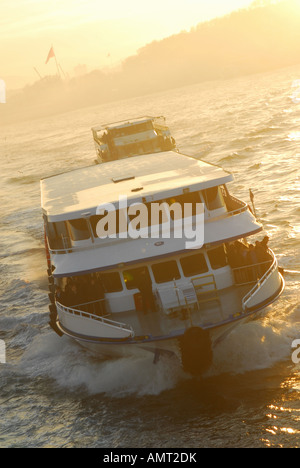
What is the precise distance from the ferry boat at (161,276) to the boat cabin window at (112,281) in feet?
0.09

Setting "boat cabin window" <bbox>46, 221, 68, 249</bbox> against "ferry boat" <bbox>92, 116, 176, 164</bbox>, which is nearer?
"boat cabin window" <bbox>46, 221, 68, 249</bbox>

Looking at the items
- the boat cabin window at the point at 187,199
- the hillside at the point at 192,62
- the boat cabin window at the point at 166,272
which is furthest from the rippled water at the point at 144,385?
the hillside at the point at 192,62

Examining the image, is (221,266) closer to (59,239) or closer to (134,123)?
(59,239)

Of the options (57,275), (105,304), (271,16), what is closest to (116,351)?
(105,304)

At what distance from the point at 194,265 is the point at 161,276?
3.03 ft

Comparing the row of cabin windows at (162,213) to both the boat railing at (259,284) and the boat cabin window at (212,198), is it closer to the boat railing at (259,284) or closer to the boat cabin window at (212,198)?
the boat cabin window at (212,198)

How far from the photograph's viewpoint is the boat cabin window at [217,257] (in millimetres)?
16406

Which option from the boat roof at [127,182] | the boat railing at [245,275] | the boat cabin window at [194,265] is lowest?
the boat railing at [245,275]

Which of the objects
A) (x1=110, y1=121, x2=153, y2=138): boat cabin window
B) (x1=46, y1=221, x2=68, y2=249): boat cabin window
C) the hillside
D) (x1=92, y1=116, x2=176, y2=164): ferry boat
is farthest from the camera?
the hillside

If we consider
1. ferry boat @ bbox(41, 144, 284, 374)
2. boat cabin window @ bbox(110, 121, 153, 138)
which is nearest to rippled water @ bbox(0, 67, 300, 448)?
ferry boat @ bbox(41, 144, 284, 374)

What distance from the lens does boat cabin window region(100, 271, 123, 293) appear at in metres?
16.2

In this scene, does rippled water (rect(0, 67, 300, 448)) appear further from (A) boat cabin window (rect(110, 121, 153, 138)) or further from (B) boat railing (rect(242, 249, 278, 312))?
(A) boat cabin window (rect(110, 121, 153, 138))

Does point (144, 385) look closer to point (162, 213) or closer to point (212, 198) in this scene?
point (162, 213)

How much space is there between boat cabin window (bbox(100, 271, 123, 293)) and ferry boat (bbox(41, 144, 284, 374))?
0.03 meters
